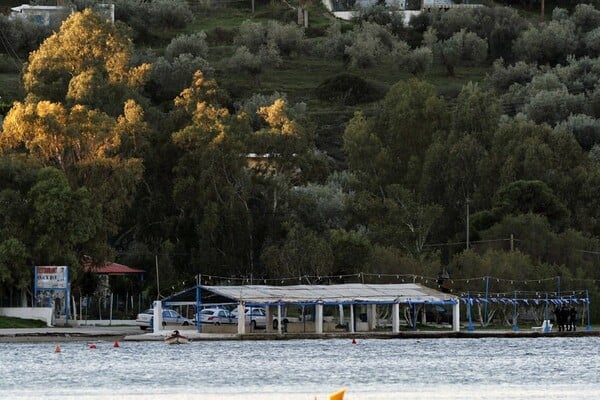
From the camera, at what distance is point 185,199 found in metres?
107

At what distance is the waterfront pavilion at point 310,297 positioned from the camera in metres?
90.9

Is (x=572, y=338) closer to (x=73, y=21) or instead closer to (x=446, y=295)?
(x=446, y=295)

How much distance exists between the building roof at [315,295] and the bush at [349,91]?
84318 millimetres

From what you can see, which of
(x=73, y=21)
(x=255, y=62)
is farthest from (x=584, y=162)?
(x=255, y=62)

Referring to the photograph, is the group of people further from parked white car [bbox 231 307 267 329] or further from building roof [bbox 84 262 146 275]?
building roof [bbox 84 262 146 275]

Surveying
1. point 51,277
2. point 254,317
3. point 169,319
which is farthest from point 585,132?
point 51,277

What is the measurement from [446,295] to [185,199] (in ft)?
63.2

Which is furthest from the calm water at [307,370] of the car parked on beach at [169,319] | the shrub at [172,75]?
the shrub at [172,75]

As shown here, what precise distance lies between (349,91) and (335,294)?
89152 millimetres

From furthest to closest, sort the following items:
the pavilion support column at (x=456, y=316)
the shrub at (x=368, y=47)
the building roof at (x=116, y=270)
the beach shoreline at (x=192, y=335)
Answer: the shrub at (x=368, y=47)
the building roof at (x=116, y=270)
the pavilion support column at (x=456, y=316)
the beach shoreline at (x=192, y=335)

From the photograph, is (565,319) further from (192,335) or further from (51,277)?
(51,277)

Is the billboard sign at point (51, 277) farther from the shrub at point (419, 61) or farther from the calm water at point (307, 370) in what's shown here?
the shrub at point (419, 61)

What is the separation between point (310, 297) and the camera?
3625 inches

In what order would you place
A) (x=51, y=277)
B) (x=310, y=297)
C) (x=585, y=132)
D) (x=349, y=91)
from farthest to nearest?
1. (x=349, y=91)
2. (x=585, y=132)
3. (x=51, y=277)
4. (x=310, y=297)
